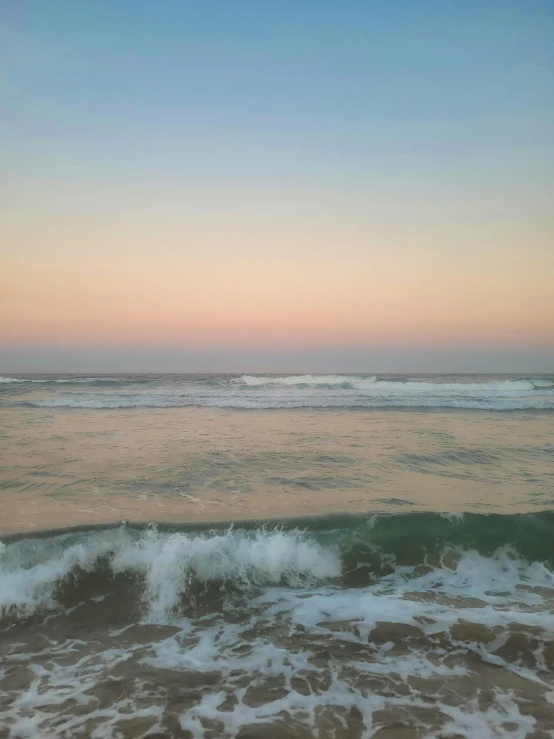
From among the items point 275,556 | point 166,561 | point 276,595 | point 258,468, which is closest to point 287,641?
point 276,595

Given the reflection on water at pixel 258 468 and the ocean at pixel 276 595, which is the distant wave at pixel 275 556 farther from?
the reflection on water at pixel 258 468

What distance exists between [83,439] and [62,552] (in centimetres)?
839

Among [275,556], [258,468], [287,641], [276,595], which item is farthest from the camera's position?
[258,468]

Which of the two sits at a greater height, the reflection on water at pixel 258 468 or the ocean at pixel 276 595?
the reflection on water at pixel 258 468

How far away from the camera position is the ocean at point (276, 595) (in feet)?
11.8

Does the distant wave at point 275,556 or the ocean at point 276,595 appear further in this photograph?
the distant wave at point 275,556

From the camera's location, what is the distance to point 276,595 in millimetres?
5602

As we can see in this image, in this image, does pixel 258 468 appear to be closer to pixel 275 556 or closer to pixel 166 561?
pixel 275 556

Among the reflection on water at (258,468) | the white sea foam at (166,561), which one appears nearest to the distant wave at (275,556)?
the white sea foam at (166,561)

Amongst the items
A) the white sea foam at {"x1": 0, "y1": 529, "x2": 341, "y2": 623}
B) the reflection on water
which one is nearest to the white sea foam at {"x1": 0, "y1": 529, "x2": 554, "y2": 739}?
the white sea foam at {"x1": 0, "y1": 529, "x2": 341, "y2": 623}

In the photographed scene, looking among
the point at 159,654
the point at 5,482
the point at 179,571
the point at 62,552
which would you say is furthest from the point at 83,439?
the point at 159,654

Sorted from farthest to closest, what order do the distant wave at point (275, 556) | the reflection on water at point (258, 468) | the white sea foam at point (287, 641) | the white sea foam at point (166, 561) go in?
the reflection on water at point (258, 468), the distant wave at point (275, 556), the white sea foam at point (166, 561), the white sea foam at point (287, 641)

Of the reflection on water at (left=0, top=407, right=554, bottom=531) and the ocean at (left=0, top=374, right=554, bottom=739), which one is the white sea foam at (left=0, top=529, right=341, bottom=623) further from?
the reflection on water at (left=0, top=407, right=554, bottom=531)

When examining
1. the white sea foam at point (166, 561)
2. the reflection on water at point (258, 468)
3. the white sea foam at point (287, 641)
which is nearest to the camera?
the white sea foam at point (287, 641)
